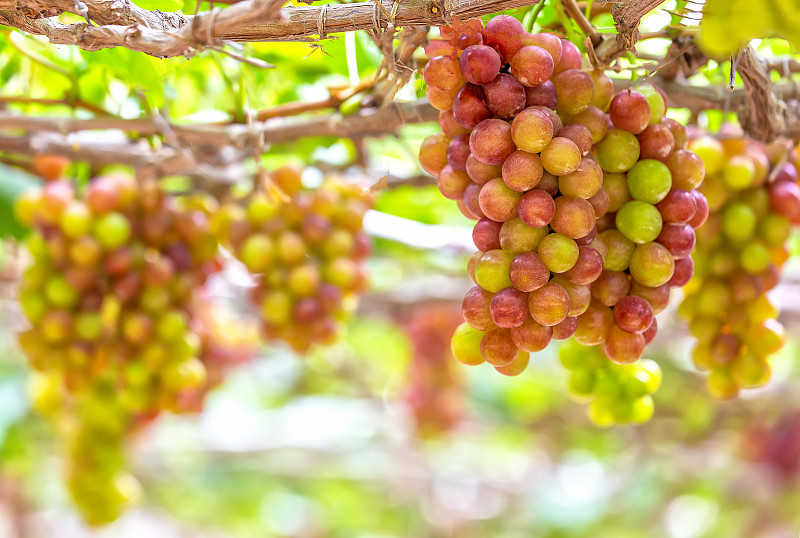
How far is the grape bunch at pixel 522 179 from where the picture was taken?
0.44m

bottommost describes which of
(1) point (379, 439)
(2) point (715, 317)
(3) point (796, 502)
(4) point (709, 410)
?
(1) point (379, 439)

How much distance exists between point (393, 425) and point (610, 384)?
235cm

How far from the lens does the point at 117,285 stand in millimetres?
886

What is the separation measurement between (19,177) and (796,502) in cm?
257

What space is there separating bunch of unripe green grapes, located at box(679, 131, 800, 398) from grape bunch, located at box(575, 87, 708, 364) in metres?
0.19

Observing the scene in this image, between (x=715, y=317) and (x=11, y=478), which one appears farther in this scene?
(x=11, y=478)

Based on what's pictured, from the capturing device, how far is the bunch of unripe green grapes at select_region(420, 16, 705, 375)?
1.45ft

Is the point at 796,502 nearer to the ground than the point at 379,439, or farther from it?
farther from it

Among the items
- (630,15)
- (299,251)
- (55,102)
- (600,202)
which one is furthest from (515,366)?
(55,102)

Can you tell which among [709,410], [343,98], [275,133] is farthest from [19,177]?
[709,410]

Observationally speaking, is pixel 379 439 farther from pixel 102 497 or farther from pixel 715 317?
pixel 715 317

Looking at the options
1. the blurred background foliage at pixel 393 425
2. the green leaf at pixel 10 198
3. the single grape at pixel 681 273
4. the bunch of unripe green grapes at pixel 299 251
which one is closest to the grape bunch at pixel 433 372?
the blurred background foliage at pixel 393 425

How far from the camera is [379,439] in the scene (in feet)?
11.0

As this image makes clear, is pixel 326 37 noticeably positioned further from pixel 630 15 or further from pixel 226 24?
pixel 630 15
